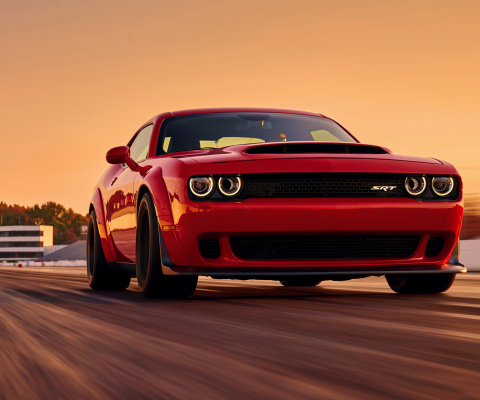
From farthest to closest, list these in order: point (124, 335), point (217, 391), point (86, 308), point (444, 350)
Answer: point (86, 308)
point (124, 335)
point (444, 350)
point (217, 391)

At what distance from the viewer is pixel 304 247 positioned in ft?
20.3

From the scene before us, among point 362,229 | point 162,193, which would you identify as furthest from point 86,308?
point 362,229

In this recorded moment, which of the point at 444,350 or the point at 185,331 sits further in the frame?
the point at 185,331

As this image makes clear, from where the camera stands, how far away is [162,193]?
6.46m

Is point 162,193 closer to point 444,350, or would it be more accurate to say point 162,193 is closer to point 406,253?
point 406,253

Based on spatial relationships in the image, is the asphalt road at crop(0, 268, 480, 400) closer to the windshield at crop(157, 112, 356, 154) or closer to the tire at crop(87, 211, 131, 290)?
the windshield at crop(157, 112, 356, 154)

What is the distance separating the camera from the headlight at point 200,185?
618 cm

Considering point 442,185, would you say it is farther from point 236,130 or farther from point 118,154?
point 118,154

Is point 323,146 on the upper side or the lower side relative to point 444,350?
upper

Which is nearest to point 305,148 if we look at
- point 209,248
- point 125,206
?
point 209,248

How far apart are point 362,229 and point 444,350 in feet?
9.00

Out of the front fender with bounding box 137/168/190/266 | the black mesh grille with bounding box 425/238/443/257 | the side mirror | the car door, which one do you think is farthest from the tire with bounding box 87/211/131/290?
the black mesh grille with bounding box 425/238/443/257

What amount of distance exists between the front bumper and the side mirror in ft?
5.13

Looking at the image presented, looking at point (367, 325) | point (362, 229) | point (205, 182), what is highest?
point (205, 182)
